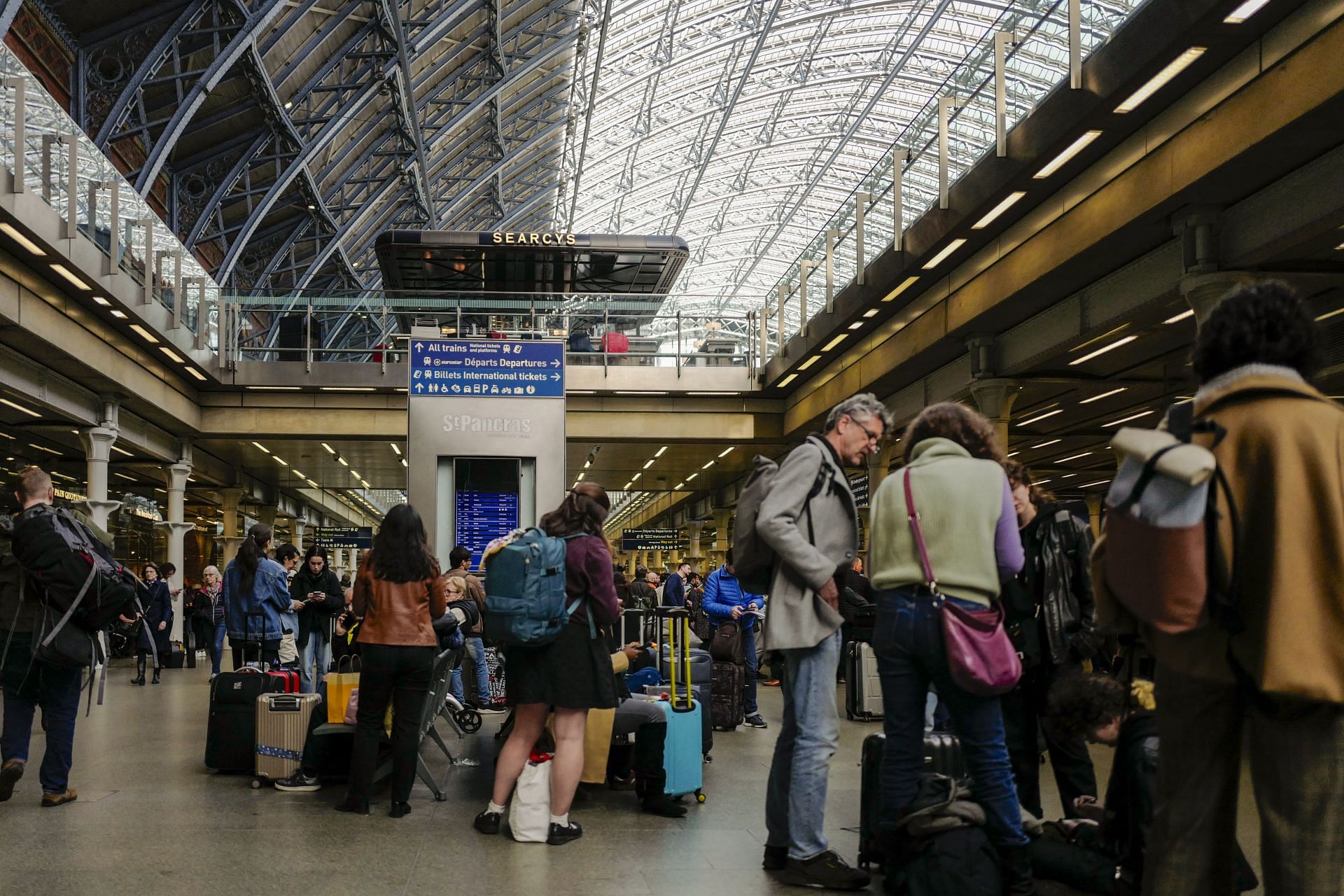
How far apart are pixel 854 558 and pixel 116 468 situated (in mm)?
30589

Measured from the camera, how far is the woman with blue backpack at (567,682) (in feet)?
19.1

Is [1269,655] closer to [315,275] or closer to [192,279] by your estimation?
[192,279]

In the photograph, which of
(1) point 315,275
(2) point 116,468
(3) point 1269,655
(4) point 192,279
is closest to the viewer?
(3) point 1269,655

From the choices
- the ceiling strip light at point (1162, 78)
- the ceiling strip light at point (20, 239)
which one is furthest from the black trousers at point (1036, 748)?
the ceiling strip light at point (20, 239)

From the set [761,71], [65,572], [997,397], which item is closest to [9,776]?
[65,572]

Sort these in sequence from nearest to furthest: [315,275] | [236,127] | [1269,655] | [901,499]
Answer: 1. [1269,655]
2. [901,499]
3. [236,127]
4. [315,275]

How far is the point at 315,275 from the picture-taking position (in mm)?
39344

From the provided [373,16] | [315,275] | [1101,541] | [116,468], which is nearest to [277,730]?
Result: [1101,541]

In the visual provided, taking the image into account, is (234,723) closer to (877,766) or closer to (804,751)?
(804,751)

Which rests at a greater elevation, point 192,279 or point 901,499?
point 192,279

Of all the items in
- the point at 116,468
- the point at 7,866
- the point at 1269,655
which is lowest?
the point at 7,866

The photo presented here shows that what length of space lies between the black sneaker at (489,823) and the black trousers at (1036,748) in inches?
98.9

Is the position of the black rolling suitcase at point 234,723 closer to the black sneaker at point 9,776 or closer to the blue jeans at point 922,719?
the black sneaker at point 9,776

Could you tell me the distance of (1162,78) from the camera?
29.7 ft
